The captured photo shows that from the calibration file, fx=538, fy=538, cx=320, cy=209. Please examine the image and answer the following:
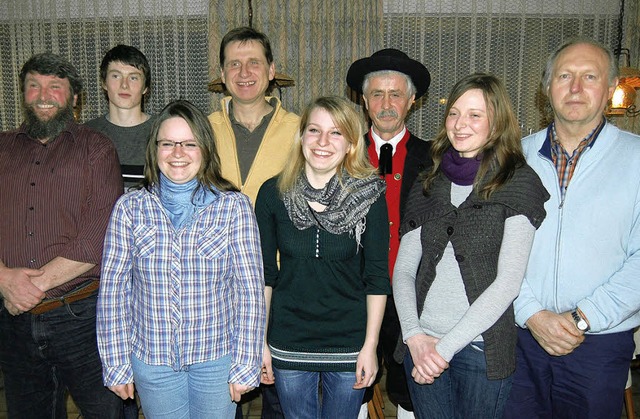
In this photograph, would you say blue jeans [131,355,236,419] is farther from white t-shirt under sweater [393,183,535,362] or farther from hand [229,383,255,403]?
white t-shirt under sweater [393,183,535,362]

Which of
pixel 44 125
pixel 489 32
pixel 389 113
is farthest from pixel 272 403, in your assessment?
pixel 489 32

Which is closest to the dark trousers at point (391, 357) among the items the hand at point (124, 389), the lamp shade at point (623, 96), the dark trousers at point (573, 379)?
the dark trousers at point (573, 379)

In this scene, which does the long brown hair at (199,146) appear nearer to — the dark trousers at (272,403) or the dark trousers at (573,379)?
the dark trousers at (272,403)

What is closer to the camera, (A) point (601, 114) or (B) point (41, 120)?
(A) point (601, 114)

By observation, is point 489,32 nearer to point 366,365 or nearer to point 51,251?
point 366,365

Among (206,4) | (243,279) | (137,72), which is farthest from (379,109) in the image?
(206,4)

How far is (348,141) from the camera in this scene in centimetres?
189

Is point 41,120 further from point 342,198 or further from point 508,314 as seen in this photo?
point 508,314

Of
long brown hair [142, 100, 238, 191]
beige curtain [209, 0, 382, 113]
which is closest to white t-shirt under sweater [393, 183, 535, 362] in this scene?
long brown hair [142, 100, 238, 191]

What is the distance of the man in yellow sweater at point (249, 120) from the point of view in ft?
7.97

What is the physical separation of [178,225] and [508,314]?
1.13 metres

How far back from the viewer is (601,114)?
1915 mm

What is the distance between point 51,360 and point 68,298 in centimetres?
25

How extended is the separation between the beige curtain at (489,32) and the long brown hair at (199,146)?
320cm
